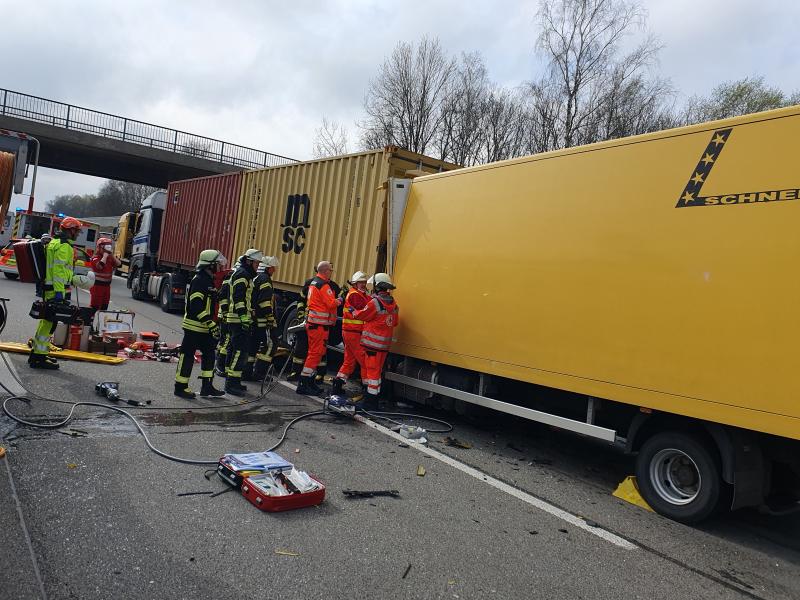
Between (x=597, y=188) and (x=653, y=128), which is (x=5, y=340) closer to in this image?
(x=597, y=188)

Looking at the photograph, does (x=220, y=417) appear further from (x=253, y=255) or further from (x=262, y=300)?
(x=253, y=255)

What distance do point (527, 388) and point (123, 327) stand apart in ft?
21.5

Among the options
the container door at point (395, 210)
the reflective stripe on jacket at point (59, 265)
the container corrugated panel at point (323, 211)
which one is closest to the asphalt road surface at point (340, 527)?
the reflective stripe on jacket at point (59, 265)

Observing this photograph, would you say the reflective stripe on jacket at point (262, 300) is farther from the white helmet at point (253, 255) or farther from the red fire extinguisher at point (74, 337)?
the red fire extinguisher at point (74, 337)

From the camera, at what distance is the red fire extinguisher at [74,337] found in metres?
7.96

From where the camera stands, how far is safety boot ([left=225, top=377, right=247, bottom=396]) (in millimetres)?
6973

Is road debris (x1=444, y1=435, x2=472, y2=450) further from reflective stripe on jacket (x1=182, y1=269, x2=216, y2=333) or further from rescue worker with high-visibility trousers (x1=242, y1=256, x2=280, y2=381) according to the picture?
reflective stripe on jacket (x1=182, y1=269, x2=216, y2=333)

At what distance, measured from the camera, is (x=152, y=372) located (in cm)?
750

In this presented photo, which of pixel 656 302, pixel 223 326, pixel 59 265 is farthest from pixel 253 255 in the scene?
pixel 656 302

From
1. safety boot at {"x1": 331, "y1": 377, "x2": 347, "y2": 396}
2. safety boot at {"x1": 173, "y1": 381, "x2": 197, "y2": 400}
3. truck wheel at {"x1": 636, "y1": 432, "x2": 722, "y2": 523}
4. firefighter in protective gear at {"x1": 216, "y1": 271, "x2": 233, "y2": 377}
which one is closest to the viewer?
truck wheel at {"x1": 636, "y1": 432, "x2": 722, "y2": 523}

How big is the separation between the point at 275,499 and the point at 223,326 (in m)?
4.34

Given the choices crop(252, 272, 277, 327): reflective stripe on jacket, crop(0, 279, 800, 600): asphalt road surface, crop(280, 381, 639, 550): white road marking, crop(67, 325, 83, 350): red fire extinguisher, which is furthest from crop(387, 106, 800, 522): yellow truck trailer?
crop(67, 325, 83, 350): red fire extinguisher

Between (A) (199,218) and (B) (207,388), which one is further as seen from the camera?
(A) (199,218)

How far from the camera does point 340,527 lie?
3562mm
